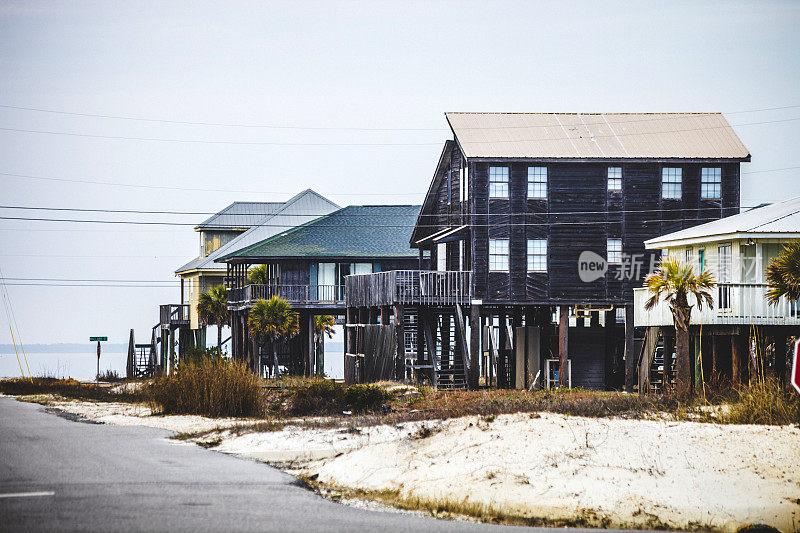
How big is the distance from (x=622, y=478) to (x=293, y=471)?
227 inches

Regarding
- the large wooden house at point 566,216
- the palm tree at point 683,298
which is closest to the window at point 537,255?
the large wooden house at point 566,216

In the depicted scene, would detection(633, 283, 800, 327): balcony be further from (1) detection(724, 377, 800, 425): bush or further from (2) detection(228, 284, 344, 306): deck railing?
(2) detection(228, 284, 344, 306): deck railing

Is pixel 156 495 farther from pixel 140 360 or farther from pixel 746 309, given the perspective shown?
pixel 140 360

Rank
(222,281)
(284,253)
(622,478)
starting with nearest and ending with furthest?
1. (622,478)
2. (284,253)
3. (222,281)

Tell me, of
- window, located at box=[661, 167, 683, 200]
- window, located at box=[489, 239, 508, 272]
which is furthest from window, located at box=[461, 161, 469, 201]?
window, located at box=[661, 167, 683, 200]

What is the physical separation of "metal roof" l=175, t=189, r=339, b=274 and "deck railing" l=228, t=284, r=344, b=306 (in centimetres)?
984

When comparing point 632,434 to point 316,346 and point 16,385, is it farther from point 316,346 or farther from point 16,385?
point 316,346

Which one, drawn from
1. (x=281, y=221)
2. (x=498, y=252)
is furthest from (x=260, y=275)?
(x=498, y=252)

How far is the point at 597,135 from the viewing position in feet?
136

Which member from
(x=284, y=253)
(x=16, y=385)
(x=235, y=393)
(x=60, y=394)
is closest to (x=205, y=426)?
(x=235, y=393)

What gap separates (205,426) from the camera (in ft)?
81.6

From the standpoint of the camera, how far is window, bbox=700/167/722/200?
40125 millimetres

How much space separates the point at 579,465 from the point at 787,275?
14.4 m

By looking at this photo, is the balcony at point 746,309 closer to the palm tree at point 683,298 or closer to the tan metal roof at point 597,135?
the palm tree at point 683,298
